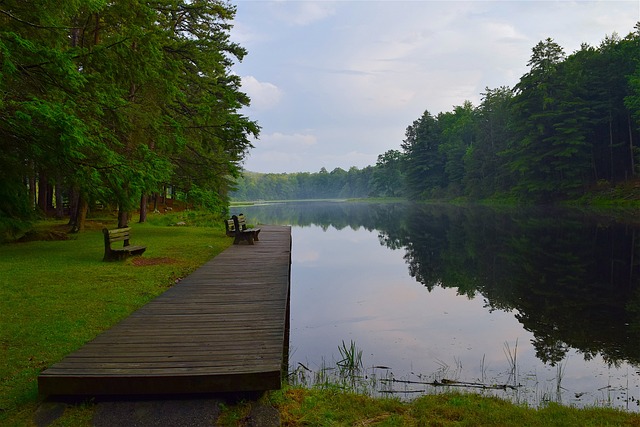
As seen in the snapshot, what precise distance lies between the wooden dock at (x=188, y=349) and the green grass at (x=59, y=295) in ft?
1.41

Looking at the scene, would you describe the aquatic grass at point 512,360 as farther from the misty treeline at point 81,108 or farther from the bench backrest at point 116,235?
the bench backrest at point 116,235

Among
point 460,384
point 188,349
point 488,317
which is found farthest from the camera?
point 488,317

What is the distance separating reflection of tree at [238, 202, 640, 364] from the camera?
805 cm

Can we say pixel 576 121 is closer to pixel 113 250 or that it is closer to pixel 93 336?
pixel 113 250

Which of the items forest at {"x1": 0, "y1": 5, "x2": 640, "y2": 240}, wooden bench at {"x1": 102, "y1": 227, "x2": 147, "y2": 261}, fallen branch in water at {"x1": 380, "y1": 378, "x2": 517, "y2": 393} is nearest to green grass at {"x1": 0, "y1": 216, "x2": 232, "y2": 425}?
wooden bench at {"x1": 102, "y1": 227, "x2": 147, "y2": 261}

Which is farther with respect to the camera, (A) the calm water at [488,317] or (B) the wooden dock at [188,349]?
(A) the calm water at [488,317]

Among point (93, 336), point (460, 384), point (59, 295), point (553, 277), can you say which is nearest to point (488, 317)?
point (460, 384)

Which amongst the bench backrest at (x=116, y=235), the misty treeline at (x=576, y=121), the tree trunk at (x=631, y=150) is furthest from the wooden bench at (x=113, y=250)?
the tree trunk at (x=631, y=150)

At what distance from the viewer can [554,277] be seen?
504 inches

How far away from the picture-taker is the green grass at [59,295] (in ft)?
16.0

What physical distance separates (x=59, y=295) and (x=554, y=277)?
1330 centimetres

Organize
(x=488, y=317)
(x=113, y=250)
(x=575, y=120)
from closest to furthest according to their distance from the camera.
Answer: (x=488, y=317) → (x=113, y=250) → (x=575, y=120)

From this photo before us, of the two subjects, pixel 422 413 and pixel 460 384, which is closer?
pixel 422 413

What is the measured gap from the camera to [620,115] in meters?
45.4
